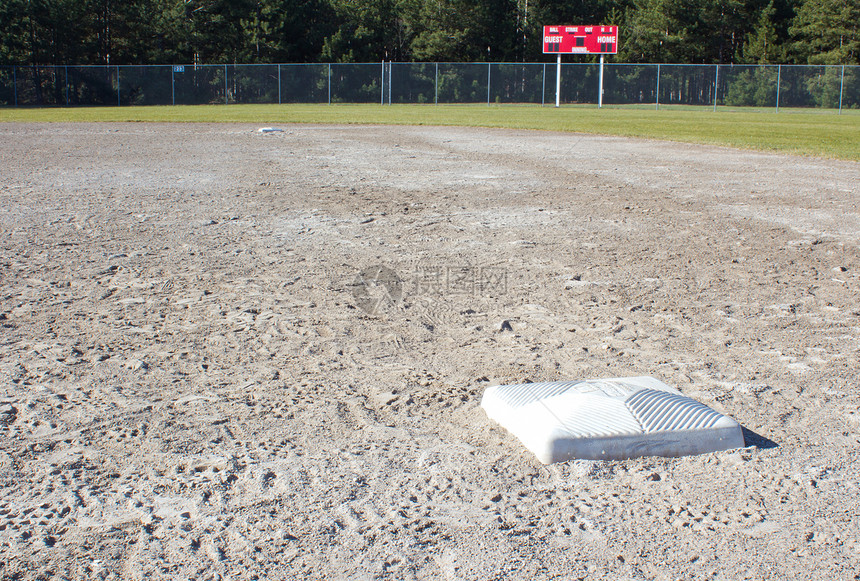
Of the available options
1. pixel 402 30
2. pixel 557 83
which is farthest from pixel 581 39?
pixel 402 30

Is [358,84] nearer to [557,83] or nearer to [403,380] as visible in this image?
[557,83]

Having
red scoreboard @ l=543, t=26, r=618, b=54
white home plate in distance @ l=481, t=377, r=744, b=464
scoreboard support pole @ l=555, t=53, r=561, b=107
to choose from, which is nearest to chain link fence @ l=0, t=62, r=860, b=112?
scoreboard support pole @ l=555, t=53, r=561, b=107

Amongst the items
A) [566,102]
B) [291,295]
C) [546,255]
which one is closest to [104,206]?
[291,295]

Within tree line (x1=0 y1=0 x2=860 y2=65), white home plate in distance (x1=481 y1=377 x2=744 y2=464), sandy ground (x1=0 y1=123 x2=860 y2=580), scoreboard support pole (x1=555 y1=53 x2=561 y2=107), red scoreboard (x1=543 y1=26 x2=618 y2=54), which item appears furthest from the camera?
tree line (x1=0 y1=0 x2=860 y2=65)

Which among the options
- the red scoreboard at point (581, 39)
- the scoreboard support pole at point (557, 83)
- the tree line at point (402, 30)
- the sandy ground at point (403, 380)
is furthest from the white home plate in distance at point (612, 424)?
the tree line at point (402, 30)

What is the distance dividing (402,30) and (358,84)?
1656 cm

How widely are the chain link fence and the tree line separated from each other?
6.68 m

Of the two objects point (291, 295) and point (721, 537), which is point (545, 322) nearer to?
point (291, 295)

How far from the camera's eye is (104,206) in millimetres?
7531

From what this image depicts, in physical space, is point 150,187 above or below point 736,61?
below

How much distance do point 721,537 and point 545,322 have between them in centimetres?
202

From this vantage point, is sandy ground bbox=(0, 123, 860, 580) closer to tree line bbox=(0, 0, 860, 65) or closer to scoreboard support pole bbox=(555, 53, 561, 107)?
scoreboard support pole bbox=(555, 53, 561, 107)

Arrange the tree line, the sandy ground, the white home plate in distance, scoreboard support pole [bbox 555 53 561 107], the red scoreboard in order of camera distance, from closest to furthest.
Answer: the sandy ground → the white home plate in distance → scoreboard support pole [bbox 555 53 561 107] → the red scoreboard → the tree line

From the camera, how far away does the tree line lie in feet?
146
